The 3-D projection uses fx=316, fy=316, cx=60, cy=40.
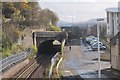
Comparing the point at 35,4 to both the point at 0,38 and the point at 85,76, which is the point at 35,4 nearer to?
the point at 0,38

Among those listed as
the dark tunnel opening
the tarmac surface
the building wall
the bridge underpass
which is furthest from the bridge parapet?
the tarmac surface

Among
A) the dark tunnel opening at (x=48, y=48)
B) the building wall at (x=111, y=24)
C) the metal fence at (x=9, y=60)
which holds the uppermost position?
Result: the building wall at (x=111, y=24)

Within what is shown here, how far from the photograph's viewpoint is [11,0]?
3484 cm

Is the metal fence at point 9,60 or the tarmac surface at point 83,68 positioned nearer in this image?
the metal fence at point 9,60

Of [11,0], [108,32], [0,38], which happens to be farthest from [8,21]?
[108,32]

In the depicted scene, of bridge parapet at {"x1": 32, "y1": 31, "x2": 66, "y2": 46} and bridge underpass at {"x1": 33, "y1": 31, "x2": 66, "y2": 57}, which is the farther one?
bridge underpass at {"x1": 33, "y1": 31, "x2": 66, "y2": 57}

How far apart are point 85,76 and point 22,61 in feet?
31.0

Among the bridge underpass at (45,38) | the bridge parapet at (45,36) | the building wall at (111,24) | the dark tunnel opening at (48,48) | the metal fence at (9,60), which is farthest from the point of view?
the building wall at (111,24)

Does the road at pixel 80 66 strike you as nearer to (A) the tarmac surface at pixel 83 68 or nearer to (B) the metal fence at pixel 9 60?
(A) the tarmac surface at pixel 83 68

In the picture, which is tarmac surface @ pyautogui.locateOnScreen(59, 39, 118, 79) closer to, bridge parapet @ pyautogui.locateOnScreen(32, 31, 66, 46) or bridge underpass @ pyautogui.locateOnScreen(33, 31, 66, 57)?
bridge parapet @ pyautogui.locateOnScreen(32, 31, 66, 46)

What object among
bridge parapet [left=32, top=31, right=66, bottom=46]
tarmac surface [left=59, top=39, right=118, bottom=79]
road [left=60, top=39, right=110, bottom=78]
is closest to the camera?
tarmac surface [left=59, top=39, right=118, bottom=79]

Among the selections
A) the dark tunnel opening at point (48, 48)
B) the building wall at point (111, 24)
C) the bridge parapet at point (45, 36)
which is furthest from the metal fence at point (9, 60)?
the building wall at point (111, 24)

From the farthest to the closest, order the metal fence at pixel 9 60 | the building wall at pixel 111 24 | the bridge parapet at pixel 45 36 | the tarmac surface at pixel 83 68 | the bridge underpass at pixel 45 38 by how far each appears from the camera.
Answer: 1. the building wall at pixel 111 24
2. the bridge underpass at pixel 45 38
3. the bridge parapet at pixel 45 36
4. the tarmac surface at pixel 83 68
5. the metal fence at pixel 9 60

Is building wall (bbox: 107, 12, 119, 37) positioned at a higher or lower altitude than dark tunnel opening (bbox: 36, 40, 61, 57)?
higher
